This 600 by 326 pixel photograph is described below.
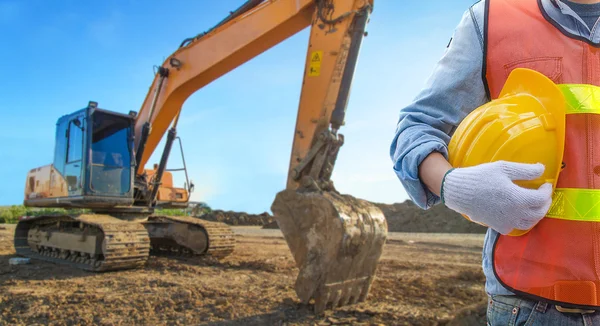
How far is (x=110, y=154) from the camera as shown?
770cm

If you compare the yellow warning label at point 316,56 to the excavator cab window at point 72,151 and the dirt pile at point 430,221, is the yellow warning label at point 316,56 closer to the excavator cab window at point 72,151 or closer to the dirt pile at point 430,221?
the excavator cab window at point 72,151

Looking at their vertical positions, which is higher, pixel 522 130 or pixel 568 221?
pixel 522 130

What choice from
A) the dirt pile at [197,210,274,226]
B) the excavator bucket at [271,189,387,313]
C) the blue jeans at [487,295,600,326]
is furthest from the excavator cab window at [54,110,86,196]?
the dirt pile at [197,210,274,226]

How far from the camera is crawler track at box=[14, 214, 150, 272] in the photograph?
22.2ft

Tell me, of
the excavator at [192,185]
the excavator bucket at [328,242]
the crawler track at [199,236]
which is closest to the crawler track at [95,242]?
the excavator at [192,185]

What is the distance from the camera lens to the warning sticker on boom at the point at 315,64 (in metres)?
5.37

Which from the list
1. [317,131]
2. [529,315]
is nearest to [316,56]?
[317,131]

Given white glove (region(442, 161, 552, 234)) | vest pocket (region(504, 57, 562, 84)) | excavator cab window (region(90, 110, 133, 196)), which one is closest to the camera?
white glove (region(442, 161, 552, 234))

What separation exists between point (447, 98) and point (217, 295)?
457cm

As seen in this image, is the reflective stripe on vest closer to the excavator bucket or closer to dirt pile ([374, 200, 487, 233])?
the excavator bucket

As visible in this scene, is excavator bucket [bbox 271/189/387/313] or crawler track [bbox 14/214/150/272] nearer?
excavator bucket [bbox 271/189/387/313]

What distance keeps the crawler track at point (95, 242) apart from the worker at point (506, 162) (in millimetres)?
6355

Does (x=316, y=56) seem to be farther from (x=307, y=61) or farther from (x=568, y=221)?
(x=568, y=221)

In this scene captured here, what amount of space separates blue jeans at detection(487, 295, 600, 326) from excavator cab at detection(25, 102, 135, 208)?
285 inches
